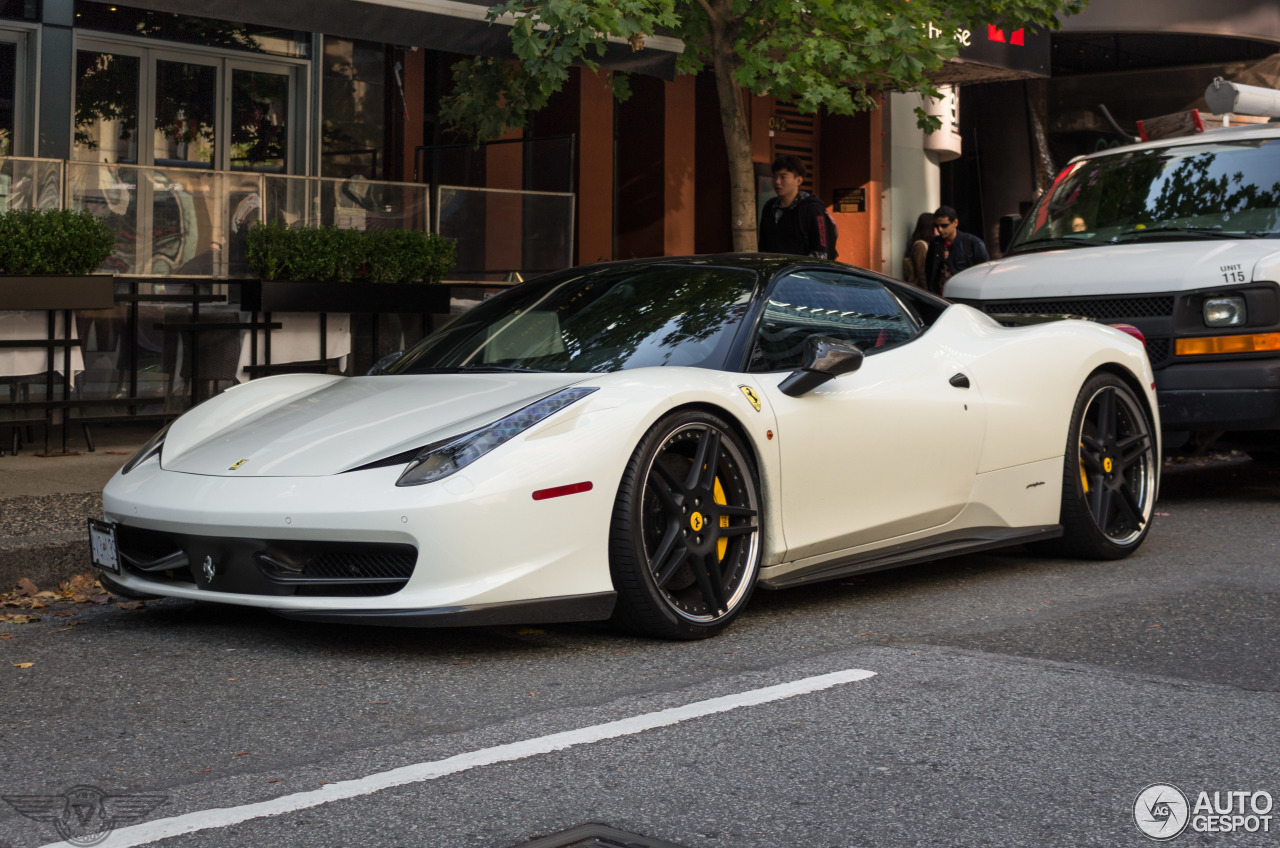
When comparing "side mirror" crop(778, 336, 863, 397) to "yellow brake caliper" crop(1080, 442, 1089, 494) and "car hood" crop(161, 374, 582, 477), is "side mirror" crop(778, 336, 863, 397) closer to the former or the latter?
"car hood" crop(161, 374, 582, 477)

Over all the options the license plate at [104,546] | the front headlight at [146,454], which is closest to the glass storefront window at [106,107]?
the front headlight at [146,454]

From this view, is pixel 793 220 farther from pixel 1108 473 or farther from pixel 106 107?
pixel 106 107

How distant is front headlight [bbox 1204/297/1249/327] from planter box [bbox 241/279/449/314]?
5370 millimetres

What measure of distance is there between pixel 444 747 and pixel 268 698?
2.30ft

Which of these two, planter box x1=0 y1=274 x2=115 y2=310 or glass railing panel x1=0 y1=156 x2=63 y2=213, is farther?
glass railing panel x1=0 y1=156 x2=63 y2=213

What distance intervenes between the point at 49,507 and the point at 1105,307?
18.7ft

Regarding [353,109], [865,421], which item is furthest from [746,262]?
[353,109]

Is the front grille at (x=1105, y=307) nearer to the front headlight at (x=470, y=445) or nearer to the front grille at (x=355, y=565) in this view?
the front headlight at (x=470, y=445)

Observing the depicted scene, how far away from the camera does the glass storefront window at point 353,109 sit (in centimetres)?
1374

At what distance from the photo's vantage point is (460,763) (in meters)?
3.43

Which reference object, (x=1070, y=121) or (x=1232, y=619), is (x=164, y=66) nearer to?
(x=1232, y=619)

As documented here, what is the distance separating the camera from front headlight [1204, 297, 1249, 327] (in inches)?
318

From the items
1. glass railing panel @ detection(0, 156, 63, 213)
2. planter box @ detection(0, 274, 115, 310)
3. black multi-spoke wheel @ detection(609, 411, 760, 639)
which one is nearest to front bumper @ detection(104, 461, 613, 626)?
black multi-spoke wheel @ detection(609, 411, 760, 639)

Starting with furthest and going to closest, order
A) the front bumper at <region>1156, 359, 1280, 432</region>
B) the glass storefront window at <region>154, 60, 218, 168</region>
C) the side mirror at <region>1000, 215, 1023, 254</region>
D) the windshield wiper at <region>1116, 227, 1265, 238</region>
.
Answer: the glass storefront window at <region>154, 60, 218, 168</region> → the side mirror at <region>1000, 215, 1023, 254</region> → the windshield wiper at <region>1116, 227, 1265, 238</region> → the front bumper at <region>1156, 359, 1280, 432</region>
